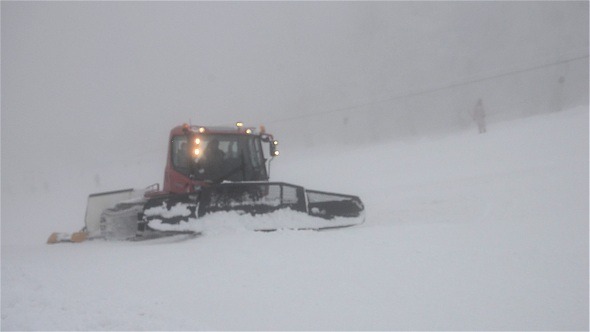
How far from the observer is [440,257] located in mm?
4297

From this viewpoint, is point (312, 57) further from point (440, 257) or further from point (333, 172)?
point (440, 257)

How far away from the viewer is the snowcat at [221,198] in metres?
6.87

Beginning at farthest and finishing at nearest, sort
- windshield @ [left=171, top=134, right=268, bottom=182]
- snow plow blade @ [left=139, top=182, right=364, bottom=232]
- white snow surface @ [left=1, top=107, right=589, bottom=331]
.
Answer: windshield @ [left=171, top=134, right=268, bottom=182]
snow plow blade @ [left=139, top=182, right=364, bottom=232]
white snow surface @ [left=1, top=107, right=589, bottom=331]

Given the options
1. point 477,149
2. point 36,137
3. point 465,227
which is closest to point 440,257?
point 465,227

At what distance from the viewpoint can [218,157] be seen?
8023mm

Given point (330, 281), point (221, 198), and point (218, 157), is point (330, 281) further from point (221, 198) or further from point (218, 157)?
point (218, 157)

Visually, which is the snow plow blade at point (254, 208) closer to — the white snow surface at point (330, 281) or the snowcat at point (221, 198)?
the snowcat at point (221, 198)

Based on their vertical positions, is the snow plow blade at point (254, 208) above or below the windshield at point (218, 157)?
below

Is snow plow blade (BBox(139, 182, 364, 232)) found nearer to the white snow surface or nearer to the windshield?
the white snow surface

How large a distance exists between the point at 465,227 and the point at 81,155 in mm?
80988

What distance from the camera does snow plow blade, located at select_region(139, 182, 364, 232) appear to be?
684 cm

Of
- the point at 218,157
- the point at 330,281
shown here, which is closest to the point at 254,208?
the point at 218,157

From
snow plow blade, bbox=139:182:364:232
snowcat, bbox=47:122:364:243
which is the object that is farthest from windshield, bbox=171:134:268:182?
snow plow blade, bbox=139:182:364:232

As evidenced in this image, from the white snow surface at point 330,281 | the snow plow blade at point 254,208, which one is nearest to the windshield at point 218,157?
the snow plow blade at point 254,208
